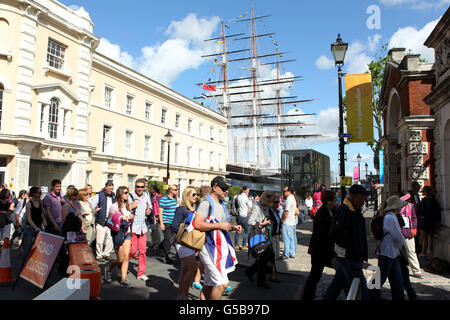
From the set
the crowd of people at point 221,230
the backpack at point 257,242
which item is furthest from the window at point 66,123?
the backpack at point 257,242

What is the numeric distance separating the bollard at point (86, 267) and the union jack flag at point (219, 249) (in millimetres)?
1814

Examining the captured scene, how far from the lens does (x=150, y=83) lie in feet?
103

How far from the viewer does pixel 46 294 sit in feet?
8.77

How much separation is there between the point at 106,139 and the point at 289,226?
2039 cm

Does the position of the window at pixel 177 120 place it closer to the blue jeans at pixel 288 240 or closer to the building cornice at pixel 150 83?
the building cornice at pixel 150 83

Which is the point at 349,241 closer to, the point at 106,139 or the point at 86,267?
the point at 86,267

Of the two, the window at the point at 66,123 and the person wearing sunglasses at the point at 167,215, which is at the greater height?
the window at the point at 66,123

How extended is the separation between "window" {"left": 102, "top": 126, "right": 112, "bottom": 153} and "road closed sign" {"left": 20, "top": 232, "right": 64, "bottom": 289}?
21284 mm

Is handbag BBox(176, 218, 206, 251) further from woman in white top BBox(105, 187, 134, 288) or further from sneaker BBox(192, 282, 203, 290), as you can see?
woman in white top BBox(105, 187, 134, 288)

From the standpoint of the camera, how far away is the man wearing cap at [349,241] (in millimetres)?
4484

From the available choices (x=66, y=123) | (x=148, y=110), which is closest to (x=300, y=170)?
(x=148, y=110)

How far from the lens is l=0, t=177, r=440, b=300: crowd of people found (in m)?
4.44

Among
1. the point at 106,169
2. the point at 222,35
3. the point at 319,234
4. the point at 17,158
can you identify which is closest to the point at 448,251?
the point at 319,234

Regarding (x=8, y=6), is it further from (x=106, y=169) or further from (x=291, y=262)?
(x=291, y=262)
